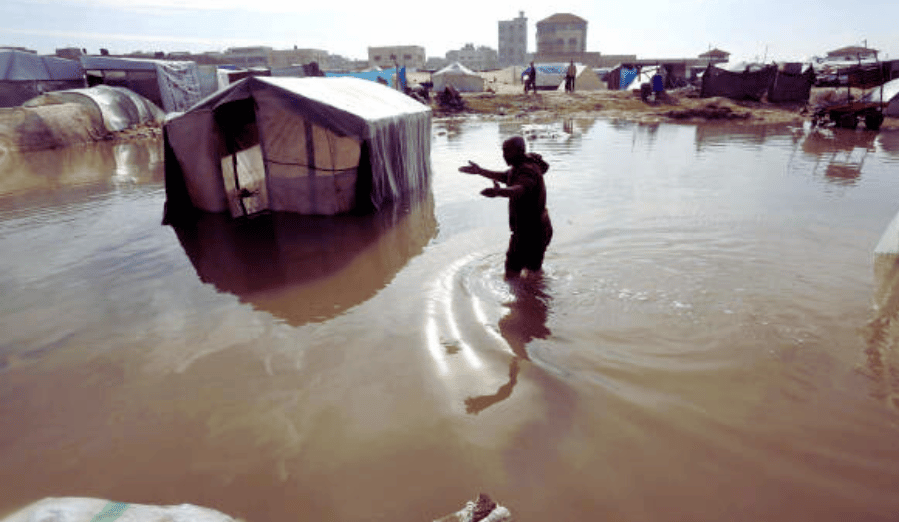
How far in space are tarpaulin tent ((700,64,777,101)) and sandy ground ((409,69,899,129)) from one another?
848 millimetres

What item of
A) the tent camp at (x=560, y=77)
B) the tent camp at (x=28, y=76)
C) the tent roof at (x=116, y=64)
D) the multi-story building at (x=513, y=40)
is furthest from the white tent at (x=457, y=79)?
the multi-story building at (x=513, y=40)

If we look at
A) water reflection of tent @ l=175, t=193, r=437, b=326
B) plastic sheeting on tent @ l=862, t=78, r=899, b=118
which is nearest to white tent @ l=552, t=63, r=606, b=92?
plastic sheeting on tent @ l=862, t=78, r=899, b=118

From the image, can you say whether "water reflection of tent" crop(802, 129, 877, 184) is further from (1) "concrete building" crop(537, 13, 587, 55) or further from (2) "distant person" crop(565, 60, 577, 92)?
(1) "concrete building" crop(537, 13, 587, 55)

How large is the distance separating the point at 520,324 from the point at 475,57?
10749cm

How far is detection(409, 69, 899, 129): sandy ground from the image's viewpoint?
80.8 feet

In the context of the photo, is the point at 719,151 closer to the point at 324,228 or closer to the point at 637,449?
the point at 324,228

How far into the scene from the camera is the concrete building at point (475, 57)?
3880 inches

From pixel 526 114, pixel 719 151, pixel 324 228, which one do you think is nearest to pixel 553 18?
pixel 526 114

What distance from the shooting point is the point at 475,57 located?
10244 centimetres

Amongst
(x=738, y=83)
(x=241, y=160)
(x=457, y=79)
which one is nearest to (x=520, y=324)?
(x=241, y=160)

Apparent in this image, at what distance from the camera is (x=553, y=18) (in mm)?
87875

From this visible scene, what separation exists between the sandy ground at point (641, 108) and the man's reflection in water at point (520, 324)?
22.6 meters

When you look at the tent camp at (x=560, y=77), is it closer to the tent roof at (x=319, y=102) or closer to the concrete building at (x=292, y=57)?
the tent roof at (x=319, y=102)

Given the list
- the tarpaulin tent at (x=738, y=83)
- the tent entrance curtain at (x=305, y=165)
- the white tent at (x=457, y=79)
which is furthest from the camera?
the white tent at (x=457, y=79)
